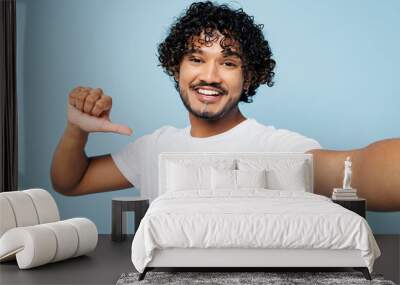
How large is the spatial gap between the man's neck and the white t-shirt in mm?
39

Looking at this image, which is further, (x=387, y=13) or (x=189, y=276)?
(x=387, y=13)

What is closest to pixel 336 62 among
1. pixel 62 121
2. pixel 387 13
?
pixel 387 13

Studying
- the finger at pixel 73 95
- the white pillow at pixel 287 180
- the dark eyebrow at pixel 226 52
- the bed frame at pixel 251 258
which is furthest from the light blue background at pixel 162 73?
the bed frame at pixel 251 258

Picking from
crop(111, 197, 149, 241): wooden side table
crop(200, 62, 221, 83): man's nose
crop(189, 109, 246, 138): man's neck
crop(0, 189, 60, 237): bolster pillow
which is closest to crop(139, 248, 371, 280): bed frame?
crop(0, 189, 60, 237): bolster pillow

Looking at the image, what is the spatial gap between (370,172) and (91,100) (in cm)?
300

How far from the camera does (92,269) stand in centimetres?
527

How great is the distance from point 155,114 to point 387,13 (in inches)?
103

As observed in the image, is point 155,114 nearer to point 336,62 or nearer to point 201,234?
point 336,62

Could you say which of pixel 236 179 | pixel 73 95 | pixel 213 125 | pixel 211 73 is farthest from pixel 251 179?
pixel 73 95

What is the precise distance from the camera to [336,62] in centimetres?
691

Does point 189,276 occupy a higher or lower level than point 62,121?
lower

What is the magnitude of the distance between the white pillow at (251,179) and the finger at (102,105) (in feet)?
5.44

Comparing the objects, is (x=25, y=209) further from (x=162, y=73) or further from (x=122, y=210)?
(x=162, y=73)

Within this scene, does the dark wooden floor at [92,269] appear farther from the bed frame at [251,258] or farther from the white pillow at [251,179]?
the white pillow at [251,179]
